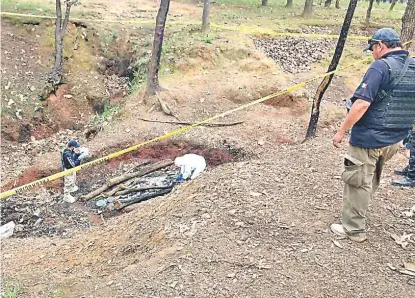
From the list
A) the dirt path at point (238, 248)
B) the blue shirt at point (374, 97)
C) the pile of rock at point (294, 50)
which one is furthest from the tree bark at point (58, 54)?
the blue shirt at point (374, 97)

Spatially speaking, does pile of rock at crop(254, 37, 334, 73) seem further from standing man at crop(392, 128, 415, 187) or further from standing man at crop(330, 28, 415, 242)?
standing man at crop(330, 28, 415, 242)

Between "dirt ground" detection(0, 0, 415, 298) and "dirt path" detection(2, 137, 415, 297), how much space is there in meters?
0.01

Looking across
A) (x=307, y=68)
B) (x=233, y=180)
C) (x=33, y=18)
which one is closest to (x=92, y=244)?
(x=233, y=180)

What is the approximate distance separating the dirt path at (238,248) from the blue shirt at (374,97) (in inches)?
40.3

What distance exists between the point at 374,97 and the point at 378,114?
19 cm

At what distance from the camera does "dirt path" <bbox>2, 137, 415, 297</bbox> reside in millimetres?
4098

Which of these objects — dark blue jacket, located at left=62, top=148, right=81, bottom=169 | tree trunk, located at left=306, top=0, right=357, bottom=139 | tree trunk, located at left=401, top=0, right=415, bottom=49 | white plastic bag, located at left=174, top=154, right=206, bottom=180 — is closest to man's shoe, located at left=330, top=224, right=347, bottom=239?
white plastic bag, located at left=174, top=154, right=206, bottom=180

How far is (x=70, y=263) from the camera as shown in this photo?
18.2ft

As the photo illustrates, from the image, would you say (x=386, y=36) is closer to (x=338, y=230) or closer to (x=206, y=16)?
(x=338, y=230)

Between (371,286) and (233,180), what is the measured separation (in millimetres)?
2285

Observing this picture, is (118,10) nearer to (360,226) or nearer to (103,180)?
(103,180)

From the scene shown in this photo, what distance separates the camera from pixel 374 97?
4.08 metres

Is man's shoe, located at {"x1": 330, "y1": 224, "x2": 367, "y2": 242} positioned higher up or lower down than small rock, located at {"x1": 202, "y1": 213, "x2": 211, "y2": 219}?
higher up

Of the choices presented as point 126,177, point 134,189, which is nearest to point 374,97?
point 134,189
